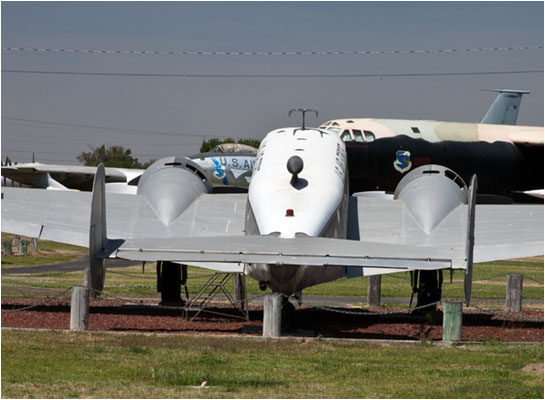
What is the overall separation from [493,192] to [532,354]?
3183cm

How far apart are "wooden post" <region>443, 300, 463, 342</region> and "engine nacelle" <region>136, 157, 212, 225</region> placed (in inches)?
279

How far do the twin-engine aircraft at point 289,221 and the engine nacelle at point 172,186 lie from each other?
0.11 ft

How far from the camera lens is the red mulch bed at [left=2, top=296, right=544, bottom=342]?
61.6ft

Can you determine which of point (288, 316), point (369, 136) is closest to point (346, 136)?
point (369, 136)

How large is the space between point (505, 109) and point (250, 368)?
5115cm

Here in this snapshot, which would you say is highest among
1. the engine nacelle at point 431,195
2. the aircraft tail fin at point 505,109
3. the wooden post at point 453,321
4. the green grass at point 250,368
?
the aircraft tail fin at point 505,109

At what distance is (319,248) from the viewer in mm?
15797

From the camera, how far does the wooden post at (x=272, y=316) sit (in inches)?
657

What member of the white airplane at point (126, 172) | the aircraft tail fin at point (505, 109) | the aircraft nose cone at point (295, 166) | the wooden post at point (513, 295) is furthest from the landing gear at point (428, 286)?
the aircraft tail fin at point (505, 109)

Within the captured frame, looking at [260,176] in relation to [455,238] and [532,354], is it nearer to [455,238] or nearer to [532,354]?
[455,238]

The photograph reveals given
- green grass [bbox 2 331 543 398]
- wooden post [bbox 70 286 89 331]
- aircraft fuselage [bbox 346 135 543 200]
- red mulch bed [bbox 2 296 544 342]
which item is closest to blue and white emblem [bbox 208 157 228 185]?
aircraft fuselage [bbox 346 135 543 200]

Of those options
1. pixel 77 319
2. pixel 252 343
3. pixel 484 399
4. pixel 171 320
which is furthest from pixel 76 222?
pixel 484 399

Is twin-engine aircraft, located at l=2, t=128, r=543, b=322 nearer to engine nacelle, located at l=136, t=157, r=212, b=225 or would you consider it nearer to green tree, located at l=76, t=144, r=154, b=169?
engine nacelle, located at l=136, t=157, r=212, b=225

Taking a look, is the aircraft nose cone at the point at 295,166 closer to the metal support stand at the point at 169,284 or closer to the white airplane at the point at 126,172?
the metal support stand at the point at 169,284
